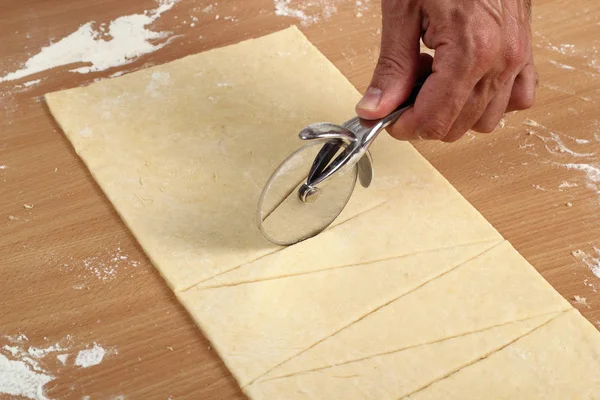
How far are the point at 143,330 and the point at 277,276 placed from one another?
1.02 ft

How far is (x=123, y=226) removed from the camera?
67.3 inches

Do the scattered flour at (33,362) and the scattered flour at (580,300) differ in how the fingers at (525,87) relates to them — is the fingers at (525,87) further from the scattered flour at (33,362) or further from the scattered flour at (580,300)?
the scattered flour at (33,362)

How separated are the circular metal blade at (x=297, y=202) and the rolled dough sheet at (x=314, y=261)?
38mm

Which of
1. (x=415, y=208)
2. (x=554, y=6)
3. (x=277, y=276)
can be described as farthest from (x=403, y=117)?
(x=554, y=6)

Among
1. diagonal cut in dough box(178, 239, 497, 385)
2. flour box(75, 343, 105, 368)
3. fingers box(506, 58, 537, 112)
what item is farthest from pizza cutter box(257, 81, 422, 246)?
flour box(75, 343, 105, 368)

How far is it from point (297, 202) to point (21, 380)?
672mm

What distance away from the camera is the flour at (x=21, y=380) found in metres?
1.42

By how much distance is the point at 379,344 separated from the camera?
58.6 inches

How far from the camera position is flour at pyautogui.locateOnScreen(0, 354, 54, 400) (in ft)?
4.66

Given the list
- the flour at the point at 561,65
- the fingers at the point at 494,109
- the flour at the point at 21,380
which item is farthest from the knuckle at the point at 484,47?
the flour at the point at 21,380

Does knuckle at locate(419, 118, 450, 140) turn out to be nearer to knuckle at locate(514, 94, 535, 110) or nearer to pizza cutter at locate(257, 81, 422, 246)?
pizza cutter at locate(257, 81, 422, 246)

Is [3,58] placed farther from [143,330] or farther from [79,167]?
[143,330]

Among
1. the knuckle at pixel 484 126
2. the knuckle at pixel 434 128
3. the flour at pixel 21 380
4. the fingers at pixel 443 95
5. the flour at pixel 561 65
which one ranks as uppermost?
the fingers at pixel 443 95

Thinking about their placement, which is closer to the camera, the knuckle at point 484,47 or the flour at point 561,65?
the knuckle at point 484,47
